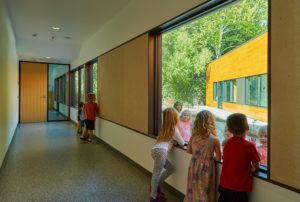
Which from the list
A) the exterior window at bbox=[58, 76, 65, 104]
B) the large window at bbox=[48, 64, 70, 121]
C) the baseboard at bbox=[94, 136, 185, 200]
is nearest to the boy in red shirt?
the baseboard at bbox=[94, 136, 185, 200]

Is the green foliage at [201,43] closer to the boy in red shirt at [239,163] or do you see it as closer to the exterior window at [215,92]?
the exterior window at [215,92]

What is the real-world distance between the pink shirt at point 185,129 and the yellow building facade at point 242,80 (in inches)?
20.3

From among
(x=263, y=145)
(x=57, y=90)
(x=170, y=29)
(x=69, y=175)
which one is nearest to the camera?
(x=263, y=145)

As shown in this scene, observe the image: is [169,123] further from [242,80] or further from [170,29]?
[170,29]

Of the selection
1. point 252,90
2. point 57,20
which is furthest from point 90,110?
point 252,90

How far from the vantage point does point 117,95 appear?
4801mm

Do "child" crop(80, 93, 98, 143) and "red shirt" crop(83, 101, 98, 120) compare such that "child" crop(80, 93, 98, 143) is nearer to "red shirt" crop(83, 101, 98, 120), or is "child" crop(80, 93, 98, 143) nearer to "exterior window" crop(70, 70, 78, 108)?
"red shirt" crop(83, 101, 98, 120)

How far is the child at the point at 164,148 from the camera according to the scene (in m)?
2.60

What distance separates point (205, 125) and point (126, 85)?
2382 millimetres

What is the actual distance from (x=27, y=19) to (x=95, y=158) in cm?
368

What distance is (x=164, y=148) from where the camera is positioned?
2.66 m

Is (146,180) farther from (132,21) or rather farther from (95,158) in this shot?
(132,21)

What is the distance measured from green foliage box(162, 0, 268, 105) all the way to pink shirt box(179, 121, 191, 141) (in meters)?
0.30

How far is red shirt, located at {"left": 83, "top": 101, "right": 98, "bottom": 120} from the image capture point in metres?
5.92
